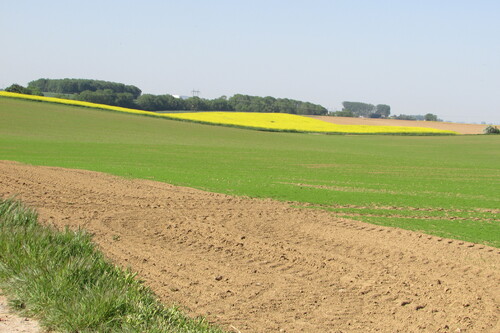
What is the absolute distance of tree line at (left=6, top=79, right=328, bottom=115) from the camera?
255 ft

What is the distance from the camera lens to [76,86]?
97125 mm

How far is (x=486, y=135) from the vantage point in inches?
2635

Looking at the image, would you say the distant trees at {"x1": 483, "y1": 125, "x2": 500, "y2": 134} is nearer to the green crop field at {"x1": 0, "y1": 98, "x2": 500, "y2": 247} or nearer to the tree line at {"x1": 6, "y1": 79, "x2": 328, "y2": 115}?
the green crop field at {"x1": 0, "y1": 98, "x2": 500, "y2": 247}

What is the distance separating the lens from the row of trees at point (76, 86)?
95.8m

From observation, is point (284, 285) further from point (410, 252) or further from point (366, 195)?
point (366, 195)

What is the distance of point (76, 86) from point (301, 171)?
7979 cm

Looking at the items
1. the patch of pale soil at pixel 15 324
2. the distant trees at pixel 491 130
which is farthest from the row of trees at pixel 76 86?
the patch of pale soil at pixel 15 324

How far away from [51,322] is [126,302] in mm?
737

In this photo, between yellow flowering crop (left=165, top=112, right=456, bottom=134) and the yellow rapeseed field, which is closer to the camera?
the yellow rapeseed field

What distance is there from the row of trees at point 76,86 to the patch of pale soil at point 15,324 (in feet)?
297

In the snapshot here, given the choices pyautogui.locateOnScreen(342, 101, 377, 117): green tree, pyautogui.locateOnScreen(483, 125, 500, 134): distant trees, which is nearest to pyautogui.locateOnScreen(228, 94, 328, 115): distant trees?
pyautogui.locateOnScreen(483, 125, 500, 134): distant trees

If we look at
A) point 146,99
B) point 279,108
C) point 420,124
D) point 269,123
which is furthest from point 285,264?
point 279,108

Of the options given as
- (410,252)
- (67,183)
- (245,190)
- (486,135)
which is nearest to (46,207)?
(67,183)

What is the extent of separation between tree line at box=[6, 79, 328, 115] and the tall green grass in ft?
231
